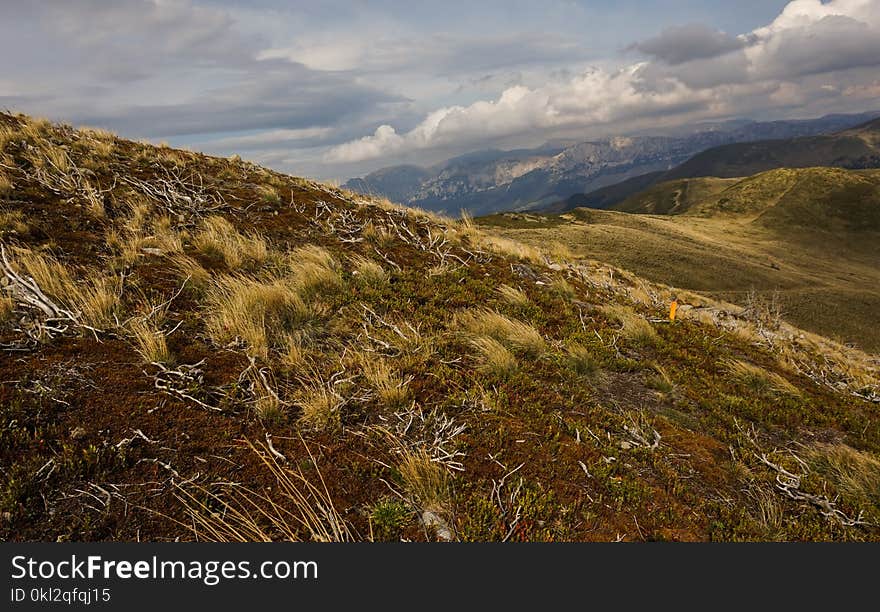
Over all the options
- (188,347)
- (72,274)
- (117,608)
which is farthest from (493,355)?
(72,274)

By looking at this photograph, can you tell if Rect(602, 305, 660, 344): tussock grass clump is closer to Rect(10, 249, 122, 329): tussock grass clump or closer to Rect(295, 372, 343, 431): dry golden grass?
Rect(295, 372, 343, 431): dry golden grass

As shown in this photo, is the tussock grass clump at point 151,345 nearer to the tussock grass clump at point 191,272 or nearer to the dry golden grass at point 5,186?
the tussock grass clump at point 191,272

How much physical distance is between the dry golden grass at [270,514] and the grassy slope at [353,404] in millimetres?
23

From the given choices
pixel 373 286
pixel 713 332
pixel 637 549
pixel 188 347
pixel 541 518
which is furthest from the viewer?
pixel 713 332

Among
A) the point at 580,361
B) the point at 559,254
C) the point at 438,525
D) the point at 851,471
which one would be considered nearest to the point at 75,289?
the point at 438,525

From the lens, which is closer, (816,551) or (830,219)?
(816,551)

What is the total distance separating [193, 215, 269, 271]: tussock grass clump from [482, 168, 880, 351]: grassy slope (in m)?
32.4

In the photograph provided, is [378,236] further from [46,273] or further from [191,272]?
[46,273]

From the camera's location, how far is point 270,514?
3.38 meters

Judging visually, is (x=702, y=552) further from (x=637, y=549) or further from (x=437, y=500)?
(x=437, y=500)

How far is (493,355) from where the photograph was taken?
6.16 meters

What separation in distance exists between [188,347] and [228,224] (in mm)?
5371

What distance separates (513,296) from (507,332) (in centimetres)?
218

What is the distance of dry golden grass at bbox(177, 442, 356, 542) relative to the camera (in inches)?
124
